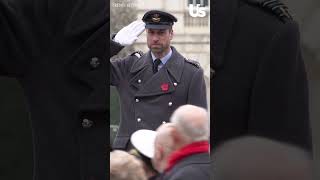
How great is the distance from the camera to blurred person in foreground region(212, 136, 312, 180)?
2.16m

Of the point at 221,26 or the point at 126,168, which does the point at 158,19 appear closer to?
the point at 221,26

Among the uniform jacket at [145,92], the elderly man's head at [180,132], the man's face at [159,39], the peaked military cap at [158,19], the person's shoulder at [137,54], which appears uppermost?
the peaked military cap at [158,19]

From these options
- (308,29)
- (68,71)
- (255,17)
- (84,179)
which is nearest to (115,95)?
(68,71)

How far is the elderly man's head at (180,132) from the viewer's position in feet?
6.82

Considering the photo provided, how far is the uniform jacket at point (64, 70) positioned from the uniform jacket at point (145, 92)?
0.10 metres

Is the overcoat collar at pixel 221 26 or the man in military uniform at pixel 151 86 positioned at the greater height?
Result: the overcoat collar at pixel 221 26

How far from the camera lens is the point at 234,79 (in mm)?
2209

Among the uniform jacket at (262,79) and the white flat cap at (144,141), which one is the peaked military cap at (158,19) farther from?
the white flat cap at (144,141)

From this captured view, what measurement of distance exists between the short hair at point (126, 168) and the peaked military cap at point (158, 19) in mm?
505

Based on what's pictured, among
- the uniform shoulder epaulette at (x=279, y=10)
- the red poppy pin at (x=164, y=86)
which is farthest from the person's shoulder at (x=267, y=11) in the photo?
the red poppy pin at (x=164, y=86)

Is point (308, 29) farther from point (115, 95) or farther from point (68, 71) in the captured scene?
point (68, 71)

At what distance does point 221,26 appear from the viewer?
2166 millimetres

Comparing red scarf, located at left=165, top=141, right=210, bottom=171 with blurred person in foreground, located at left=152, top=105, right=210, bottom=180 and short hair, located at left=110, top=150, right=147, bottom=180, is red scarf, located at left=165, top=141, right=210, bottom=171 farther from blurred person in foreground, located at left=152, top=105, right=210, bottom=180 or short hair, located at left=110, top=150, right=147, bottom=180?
short hair, located at left=110, top=150, right=147, bottom=180

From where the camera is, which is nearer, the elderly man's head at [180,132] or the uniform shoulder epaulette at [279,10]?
the elderly man's head at [180,132]
